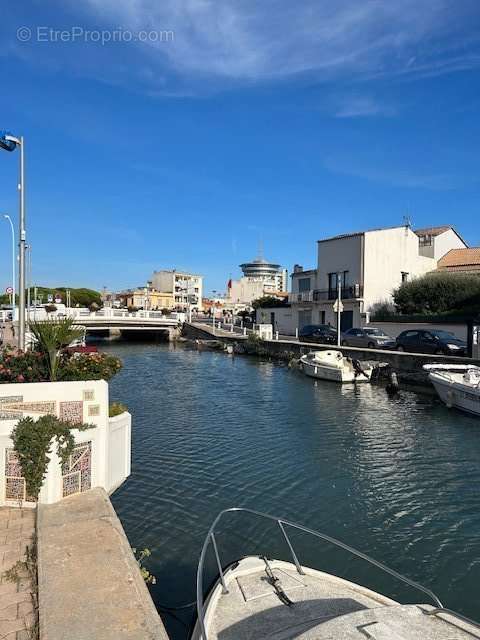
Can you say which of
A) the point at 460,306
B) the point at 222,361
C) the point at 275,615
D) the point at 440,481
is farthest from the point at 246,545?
the point at 460,306

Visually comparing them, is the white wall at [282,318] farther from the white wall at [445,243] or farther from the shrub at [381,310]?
the white wall at [445,243]

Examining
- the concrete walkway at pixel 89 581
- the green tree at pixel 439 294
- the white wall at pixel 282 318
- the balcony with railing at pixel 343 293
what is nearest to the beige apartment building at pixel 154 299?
Result: the white wall at pixel 282 318

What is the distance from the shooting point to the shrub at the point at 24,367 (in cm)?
648

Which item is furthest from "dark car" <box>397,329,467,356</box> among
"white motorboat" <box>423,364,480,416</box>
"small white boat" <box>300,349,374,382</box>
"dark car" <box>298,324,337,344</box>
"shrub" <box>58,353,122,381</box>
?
"shrub" <box>58,353,122,381</box>

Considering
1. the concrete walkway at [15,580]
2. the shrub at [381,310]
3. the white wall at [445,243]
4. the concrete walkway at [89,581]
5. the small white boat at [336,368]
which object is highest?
the white wall at [445,243]

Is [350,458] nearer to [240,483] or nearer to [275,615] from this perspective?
[240,483]

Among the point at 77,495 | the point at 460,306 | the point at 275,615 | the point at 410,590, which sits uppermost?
the point at 460,306

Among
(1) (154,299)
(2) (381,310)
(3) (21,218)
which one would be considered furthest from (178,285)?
(3) (21,218)

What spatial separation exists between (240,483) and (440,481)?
4.31 meters

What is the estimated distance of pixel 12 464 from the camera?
5488 millimetres

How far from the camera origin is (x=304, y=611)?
13.4 ft

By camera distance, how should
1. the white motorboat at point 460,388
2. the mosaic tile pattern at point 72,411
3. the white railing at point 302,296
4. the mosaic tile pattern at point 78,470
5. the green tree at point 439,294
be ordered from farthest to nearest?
the white railing at point 302,296, the green tree at point 439,294, the white motorboat at point 460,388, the mosaic tile pattern at point 72,411, the mosaic tile pattern at point 78,470

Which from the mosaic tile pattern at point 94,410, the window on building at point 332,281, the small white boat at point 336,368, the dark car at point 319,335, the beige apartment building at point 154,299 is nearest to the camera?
the mosaic tile pattern at point 94,410

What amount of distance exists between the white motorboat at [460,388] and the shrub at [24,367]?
15087 mm
